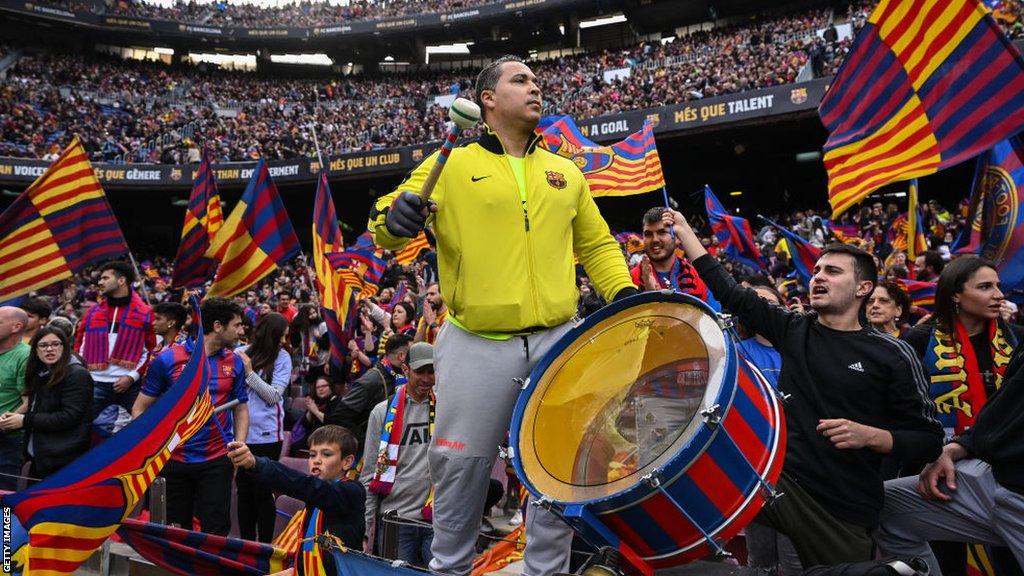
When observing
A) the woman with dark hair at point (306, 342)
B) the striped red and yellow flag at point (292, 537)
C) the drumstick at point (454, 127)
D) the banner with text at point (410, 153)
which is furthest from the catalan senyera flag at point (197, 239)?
the banner with text at point (410, 153)

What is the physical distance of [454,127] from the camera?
7.72ft

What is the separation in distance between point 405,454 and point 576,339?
2.27 m

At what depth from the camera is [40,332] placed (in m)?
5.10

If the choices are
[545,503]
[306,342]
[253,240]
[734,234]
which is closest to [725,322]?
[545,503]

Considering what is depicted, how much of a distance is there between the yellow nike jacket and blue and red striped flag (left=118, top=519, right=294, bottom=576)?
2127 millimetres

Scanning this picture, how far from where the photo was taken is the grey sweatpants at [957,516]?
267 cm

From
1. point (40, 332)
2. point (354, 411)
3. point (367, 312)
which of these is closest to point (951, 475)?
point (354, 411)

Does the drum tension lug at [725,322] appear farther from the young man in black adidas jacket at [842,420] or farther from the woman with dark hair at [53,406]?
the woman with dark hair at [53,406]

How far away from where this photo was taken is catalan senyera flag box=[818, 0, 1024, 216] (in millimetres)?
4324

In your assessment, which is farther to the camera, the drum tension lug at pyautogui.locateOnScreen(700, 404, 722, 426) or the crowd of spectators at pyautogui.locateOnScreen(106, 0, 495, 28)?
the crowd of spectators at pyautogui.locateOnScreen(106, 0, 495, 28)

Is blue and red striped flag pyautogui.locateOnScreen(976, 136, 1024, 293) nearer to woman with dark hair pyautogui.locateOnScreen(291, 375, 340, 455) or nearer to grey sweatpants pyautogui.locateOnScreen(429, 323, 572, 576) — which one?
grey sweatpants pyautogui.locateOnScreen(429, 323, 572, 576)

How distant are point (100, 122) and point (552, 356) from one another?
3511cm

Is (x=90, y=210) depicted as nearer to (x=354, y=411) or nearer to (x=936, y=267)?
(x=354, y=411)

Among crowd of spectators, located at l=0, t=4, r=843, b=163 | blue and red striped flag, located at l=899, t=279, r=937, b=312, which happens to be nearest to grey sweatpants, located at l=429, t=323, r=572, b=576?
blue and red striped flag, located at l=899, t=279, r=937, b=312
